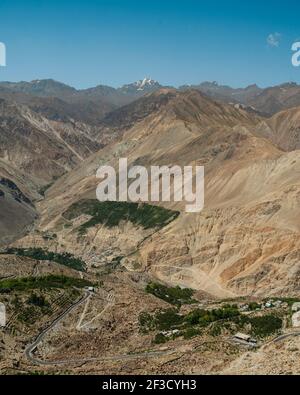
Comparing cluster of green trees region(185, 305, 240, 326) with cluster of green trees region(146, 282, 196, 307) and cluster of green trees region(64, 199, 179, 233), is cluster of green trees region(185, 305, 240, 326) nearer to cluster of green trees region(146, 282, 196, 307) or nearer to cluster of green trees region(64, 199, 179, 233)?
cluster of green trees region(146, 282, 196, 307)

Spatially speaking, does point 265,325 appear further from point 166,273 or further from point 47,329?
point 166,273

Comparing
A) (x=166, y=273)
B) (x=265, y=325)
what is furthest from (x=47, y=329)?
(x=166, y=273)

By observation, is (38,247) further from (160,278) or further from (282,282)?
(282,282)

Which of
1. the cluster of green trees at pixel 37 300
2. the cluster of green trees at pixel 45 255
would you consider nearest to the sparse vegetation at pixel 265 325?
the cluster of green trees at pixel 37 300

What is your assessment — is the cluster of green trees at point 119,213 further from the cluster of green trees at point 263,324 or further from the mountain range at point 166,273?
the cluster of green trees at point 263,324
